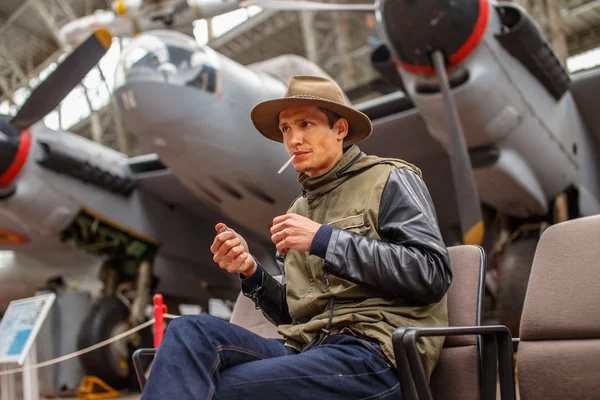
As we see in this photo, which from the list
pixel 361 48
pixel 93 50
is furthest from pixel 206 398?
pixel 361 48

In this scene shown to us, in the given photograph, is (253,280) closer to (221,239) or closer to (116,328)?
(221,239)

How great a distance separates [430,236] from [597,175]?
19.7ft

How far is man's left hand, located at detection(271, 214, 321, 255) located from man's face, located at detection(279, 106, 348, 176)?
0.94 ft

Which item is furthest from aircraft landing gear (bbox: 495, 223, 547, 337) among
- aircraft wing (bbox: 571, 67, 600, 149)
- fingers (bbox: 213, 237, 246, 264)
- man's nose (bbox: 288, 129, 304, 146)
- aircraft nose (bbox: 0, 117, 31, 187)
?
aircraft nose (bbox: 0, 117, 31, 187)

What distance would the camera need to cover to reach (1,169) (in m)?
6.57

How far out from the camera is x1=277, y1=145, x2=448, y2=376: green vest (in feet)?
4.75

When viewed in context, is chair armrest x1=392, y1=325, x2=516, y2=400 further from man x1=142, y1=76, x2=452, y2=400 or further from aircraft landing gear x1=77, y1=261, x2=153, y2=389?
aircraft landing gear x1=77, y1=261, x2=153, y2=389

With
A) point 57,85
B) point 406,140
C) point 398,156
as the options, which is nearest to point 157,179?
point 57,85

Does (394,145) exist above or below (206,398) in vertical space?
below

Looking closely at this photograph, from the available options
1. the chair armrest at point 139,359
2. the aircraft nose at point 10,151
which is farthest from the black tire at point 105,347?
the chair armrest at point 139,359

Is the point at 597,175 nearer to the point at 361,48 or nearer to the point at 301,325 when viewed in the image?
the point at 301,325

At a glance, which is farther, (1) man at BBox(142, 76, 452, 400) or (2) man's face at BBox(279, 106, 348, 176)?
(2) man's face at BBox(279, 106, 348, 176)

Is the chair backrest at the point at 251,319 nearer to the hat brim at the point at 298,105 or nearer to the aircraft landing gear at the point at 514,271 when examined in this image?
the hat brim at the point at 298,105

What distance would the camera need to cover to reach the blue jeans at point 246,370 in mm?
1207
